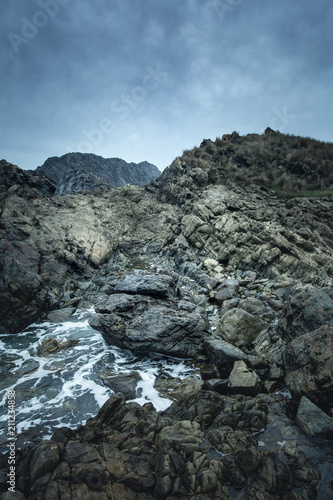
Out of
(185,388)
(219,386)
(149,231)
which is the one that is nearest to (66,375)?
(185,388)

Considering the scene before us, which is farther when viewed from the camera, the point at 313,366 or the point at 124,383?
the point at 124,383

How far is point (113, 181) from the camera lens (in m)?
52.1

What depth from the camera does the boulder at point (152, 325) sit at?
7781 mm

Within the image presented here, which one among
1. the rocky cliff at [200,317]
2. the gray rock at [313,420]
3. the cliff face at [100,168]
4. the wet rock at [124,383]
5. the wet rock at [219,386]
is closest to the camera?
the rocky cliff at [200,317]

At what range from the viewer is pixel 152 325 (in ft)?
26.7

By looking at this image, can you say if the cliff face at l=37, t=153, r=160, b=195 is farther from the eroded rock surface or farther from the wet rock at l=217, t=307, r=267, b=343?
the wet rock at l=217, t=307, r=267, b=343

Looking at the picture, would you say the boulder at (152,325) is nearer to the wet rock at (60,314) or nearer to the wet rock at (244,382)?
the wet rock at (244,382)

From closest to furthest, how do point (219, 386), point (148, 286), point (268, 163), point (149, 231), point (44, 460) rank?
1. point (44, 460)
2. point (219, 386)
3. point (148, 286)
4. point (149, 231)
5. point (268, 163)

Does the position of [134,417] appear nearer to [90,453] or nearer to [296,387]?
[90,453]

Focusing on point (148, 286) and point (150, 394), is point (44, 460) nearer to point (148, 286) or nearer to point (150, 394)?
point (150, 394)

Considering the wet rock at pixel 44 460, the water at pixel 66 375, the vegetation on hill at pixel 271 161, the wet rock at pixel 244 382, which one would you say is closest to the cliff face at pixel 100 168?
the vegetation on hill at pixel 271 161

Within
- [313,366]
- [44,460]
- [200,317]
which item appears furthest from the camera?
[200,317]

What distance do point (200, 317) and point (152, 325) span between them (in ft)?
6.33

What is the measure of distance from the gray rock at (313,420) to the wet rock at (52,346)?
7863 millimetres
